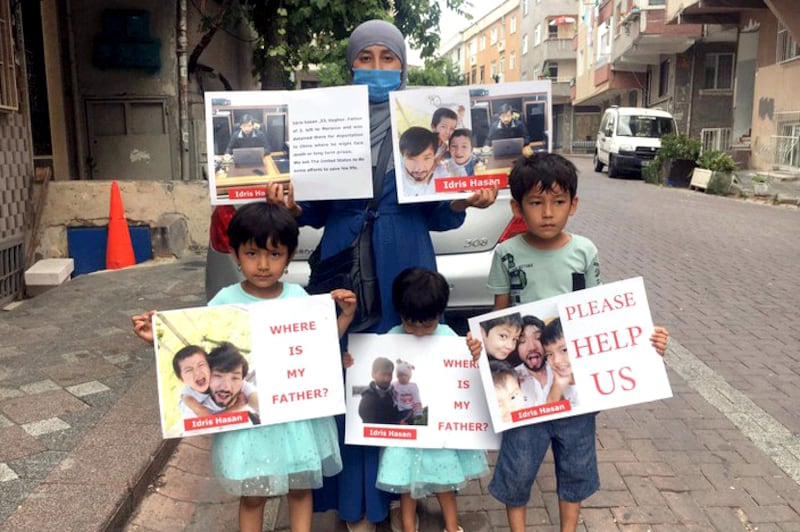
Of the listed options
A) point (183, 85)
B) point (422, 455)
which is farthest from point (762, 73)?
point (422, 455)

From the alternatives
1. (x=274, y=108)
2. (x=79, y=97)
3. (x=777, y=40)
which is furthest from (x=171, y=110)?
(x=777, y=40)

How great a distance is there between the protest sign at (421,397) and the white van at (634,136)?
20733 millimetres

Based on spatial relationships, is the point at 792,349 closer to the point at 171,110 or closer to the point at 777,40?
the point at 171,110

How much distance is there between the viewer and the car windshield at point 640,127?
2262 cm

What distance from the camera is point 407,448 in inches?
102

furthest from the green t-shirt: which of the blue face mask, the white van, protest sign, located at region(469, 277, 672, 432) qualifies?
the white van

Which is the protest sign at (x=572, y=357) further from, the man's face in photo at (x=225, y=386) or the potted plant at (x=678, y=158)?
the potted plant at (x=678, y=158)

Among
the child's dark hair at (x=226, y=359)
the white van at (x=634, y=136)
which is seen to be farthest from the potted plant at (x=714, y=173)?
the child's dark hair at (x=226, y=359)

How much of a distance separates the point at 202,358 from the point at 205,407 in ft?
0.52

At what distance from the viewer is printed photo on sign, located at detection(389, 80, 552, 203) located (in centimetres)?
247

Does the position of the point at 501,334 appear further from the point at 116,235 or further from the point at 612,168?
the point at 612,168

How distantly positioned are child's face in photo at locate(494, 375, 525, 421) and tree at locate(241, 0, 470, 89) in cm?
713

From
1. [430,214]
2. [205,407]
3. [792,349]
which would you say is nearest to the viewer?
[205,407]


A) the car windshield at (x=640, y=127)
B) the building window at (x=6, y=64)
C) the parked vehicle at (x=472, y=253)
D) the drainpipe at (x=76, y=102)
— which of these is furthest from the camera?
the car windshield at (x=640, y=127)
